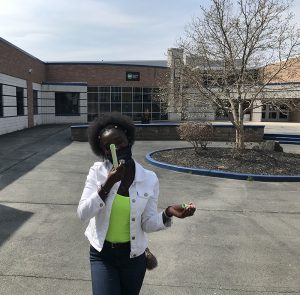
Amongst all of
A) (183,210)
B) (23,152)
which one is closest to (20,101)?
(23,152)

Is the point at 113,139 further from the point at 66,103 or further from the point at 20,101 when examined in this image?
the point at 66,103

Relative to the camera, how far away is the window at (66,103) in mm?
32688

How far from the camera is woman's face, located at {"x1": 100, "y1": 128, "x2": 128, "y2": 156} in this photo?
272cm

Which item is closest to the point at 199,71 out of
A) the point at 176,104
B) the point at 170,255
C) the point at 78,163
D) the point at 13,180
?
the point at 176,104

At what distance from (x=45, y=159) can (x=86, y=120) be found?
20.4m

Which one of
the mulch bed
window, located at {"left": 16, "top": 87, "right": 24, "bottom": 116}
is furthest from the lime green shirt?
window, located at {"left": 16, "top": 87, "right": 24, "bottom": 116}

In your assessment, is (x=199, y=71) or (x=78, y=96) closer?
(x=199, y=71)

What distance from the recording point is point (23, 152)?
50.9 ft

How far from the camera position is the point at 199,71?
14.5 m

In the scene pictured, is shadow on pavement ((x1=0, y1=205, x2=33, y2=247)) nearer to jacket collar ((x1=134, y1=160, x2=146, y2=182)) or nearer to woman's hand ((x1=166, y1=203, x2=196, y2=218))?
jacket collar ((x1=134, y1=160, x2=146, y2=182))

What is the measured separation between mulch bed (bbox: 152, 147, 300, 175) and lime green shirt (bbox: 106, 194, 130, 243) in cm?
929

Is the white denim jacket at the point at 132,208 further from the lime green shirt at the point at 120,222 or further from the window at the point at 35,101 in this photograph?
the window at the point at 35,101

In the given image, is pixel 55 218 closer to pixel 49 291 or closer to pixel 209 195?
pixel 49 291

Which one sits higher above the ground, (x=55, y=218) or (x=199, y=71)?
(x=199, y=71)
